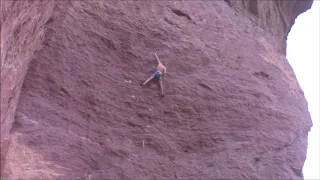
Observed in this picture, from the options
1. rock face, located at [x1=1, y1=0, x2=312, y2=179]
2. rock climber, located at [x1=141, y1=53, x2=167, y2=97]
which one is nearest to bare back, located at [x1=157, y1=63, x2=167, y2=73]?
rock climber, located at [x1=141, y1=53, x2=167, y2=97]

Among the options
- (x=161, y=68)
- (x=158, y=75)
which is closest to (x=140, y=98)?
(x=158, y=75)

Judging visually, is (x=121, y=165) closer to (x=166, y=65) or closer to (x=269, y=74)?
(x=166, y=65)

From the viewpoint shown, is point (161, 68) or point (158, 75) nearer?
point (158, 75)

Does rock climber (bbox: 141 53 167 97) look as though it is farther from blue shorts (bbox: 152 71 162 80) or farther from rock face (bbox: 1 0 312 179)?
rock face (bbox: 1 0 312 179)

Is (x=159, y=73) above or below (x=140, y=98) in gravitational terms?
above

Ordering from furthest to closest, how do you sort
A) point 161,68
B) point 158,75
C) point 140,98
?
point 161,68 < point 158,75 < point 140,98

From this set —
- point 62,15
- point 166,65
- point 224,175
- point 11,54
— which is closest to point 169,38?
point 166,65

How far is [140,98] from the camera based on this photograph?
263 inches

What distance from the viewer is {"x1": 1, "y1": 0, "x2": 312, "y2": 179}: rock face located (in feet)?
17.5

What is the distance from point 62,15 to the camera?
686cm

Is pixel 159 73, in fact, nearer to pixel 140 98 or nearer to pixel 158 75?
pixel 158 75

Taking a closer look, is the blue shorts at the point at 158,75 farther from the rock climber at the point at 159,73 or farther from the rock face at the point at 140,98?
the rock face at the point at 140,98

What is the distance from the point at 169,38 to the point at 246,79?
1655mm

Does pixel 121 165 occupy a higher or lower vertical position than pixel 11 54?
lower
